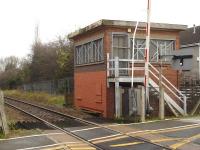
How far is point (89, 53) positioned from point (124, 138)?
12.5 metres

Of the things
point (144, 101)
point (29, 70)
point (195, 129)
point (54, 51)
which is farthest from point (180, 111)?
point (29, 70)

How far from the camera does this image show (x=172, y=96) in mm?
22125

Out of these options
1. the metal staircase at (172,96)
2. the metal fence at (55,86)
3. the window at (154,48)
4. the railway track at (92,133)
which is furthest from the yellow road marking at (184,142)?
the metal fence at (55,86)

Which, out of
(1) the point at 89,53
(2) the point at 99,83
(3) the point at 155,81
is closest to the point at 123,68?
(3) the point at 155,81

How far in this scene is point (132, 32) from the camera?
2356 centimetres

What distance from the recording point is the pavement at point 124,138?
500 inches

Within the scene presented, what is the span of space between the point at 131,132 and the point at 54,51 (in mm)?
41995

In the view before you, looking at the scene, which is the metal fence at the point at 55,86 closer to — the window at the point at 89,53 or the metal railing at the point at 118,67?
the window at the point at 89,53

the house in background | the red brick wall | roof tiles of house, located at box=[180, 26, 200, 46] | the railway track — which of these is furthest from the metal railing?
roof tiles of house, located at box=[180, 26, 200, 46]

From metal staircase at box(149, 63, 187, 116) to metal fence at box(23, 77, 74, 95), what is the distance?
15.2 metres

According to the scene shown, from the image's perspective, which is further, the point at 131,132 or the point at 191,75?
the point at 191,75

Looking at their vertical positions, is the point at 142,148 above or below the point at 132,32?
below

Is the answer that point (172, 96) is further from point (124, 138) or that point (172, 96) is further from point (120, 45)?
point (124, 138)

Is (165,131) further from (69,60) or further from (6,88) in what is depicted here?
(6,88)
